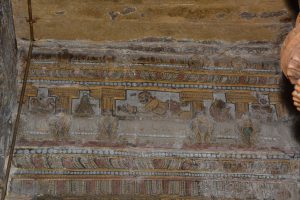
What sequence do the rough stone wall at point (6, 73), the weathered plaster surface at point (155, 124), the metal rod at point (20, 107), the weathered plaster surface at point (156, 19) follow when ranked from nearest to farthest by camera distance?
1. the metal rod at point (20, 107)
2. the rough stone wall at point (6, 73)
3. the weathered plaster surface at point (155, 124)
4. the weathered plaster surface at point (156, 19)

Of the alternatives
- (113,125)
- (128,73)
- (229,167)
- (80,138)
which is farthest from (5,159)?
(229,167)

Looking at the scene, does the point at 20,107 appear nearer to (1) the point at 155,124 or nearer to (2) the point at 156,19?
(1) the point at 155,124

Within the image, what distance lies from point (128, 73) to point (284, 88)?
1497mm

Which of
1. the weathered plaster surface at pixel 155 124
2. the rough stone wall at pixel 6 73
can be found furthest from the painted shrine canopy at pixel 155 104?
the rough stone wall at pixel 6 73

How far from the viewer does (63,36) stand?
549cm

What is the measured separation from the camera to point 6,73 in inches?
197

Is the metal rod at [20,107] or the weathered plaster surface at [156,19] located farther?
Result: the weathered plaster surface at [156,19]

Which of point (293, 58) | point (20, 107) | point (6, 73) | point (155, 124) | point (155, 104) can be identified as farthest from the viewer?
point (155, 104)

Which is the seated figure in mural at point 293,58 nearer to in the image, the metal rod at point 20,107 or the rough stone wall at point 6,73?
the metal rod at point 20,107

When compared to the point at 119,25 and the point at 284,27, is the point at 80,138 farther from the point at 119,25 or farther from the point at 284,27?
the point at 284,27

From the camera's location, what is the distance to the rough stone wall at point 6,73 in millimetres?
4871

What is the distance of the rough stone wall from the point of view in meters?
4.87

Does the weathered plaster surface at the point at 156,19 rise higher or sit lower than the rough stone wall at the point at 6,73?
higher

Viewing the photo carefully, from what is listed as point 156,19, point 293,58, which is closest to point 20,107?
point 156,19
